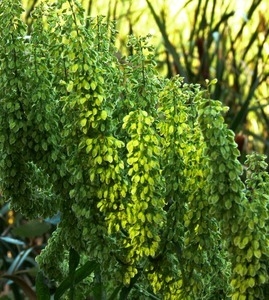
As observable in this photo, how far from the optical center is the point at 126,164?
3.32 ft

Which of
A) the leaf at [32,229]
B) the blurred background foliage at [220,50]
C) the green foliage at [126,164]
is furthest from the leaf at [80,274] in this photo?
the blurred background foliage at [220,50]


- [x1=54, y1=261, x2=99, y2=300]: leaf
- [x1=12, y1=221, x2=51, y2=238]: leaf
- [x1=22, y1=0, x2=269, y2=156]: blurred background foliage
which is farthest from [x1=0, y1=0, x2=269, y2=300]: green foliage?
[x1=22, y1=0, x2=269, y2=156]: blurred background foliage

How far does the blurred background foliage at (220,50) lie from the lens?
6.36 feet

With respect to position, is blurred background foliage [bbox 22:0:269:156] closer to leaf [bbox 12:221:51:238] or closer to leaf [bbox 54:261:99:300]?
leaf [bbox 12:221:51:238]

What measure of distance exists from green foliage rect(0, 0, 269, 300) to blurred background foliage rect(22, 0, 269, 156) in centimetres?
62

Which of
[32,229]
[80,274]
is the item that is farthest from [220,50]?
[80,274]

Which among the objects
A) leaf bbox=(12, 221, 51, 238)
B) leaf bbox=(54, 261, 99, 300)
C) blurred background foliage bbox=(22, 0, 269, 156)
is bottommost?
leaf bbox=(54, 261, 99, 300)

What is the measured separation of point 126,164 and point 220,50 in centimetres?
123

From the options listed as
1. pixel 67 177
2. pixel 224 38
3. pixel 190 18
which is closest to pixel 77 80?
pixel 67 177

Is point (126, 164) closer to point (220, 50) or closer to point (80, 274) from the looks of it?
point (80, 274)

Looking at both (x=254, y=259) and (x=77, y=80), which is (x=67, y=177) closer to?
(x=77, y=80)

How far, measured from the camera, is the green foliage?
92cm

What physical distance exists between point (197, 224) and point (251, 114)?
5.26 feet

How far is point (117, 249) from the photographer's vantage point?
1003 mm
